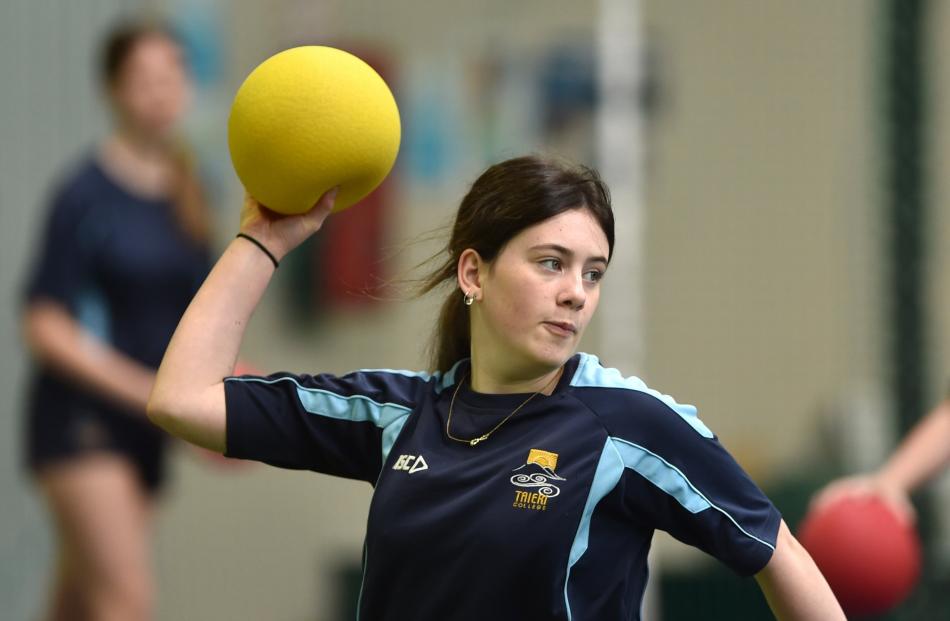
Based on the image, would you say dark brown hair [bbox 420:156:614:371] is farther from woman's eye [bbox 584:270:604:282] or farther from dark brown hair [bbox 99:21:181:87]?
dark brown hair [bbox 99:21:181:87]

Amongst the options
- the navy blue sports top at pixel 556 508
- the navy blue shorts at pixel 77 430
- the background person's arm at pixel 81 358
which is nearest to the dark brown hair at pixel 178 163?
the background person's arm at pixel 81 358

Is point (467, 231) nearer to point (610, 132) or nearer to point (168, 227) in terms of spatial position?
point (168, 227)

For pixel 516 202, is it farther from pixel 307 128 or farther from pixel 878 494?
pixel 878 494

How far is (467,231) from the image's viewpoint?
102 inches

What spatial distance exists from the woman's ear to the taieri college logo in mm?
309

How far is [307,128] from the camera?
2.57 m

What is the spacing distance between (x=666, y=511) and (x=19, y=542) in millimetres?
3854

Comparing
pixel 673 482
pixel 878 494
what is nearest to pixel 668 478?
pixel 673 482

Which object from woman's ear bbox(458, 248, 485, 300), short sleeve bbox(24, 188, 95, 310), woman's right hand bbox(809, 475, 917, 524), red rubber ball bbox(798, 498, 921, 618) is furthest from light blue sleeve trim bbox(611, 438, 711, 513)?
short sleeve bbox(24, 188, 95, 310)

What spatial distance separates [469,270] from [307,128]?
34 centimetres

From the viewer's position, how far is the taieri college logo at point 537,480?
2.36 m

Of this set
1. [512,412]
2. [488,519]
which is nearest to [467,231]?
[512,412]

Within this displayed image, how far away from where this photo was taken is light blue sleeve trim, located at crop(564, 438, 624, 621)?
2346 mm

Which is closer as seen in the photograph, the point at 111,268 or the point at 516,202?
the point at 516,202
